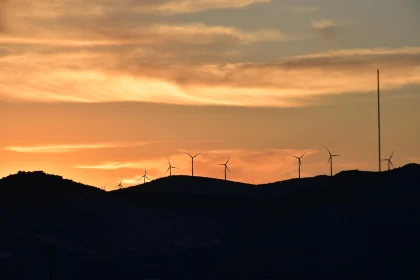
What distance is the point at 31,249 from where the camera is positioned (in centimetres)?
18175

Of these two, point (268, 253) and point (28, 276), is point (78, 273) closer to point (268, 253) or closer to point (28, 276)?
point (28, 276)

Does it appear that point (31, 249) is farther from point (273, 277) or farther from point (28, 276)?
point (273, 277)

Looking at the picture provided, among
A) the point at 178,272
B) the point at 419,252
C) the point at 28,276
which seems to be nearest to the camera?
the point at 28,276

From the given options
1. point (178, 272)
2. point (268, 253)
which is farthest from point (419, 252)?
point (178, 272)

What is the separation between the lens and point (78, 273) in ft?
584

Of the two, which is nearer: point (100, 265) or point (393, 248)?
point (100, 265)

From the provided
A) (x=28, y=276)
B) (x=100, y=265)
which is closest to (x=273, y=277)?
(x=100, y=265)

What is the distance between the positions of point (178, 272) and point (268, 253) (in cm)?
2177

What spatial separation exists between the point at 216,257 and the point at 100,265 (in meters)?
23.1

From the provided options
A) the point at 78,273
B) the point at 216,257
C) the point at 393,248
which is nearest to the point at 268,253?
the point at 216,257

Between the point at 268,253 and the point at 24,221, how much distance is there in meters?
42.5

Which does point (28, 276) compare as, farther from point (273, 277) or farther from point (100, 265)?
point (273, 277)

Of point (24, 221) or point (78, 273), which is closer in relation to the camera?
point (78, 273)

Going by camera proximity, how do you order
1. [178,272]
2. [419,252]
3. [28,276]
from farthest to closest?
[419,252] → [178,272] → [28,276]
